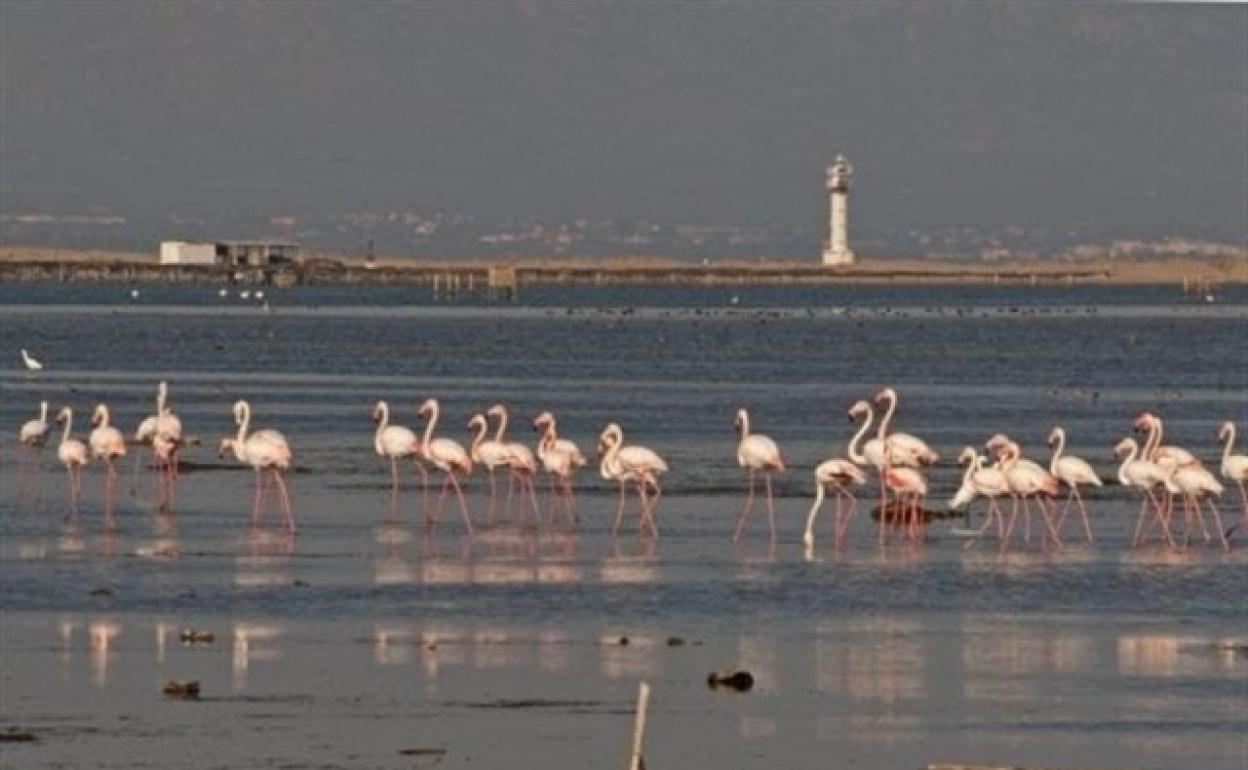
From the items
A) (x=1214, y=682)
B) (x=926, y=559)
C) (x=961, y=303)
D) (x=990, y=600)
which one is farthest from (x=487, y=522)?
(x=961, y=303)

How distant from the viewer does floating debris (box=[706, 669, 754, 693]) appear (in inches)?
842

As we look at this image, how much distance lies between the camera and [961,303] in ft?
526

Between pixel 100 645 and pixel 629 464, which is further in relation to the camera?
pixel 629 464

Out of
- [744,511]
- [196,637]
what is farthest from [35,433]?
[196,637]

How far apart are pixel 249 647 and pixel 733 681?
3207 mm

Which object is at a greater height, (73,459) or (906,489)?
(73,459)

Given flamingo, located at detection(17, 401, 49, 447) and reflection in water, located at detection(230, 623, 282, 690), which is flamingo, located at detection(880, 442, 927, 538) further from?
flamingo, located at detection(17, 401, 49, 447)

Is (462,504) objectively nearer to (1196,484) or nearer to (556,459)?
(556,459)

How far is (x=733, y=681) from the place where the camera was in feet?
70.3

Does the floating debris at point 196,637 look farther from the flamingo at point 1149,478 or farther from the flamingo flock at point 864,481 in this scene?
the flamingo at point 1149,478

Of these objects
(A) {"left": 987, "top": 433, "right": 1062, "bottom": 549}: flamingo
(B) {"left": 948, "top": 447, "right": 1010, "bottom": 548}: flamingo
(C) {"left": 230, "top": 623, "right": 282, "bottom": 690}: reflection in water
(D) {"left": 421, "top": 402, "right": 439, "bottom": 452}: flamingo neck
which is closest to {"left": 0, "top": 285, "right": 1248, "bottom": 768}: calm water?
(C) {"left": 230, "top": 623, "right": 282, "bottom": 690}: reflection in water

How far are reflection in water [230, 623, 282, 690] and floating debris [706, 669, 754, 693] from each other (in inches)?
105

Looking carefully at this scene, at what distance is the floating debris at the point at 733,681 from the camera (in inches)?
842

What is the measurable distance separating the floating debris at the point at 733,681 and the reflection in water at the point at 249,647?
2.68m
